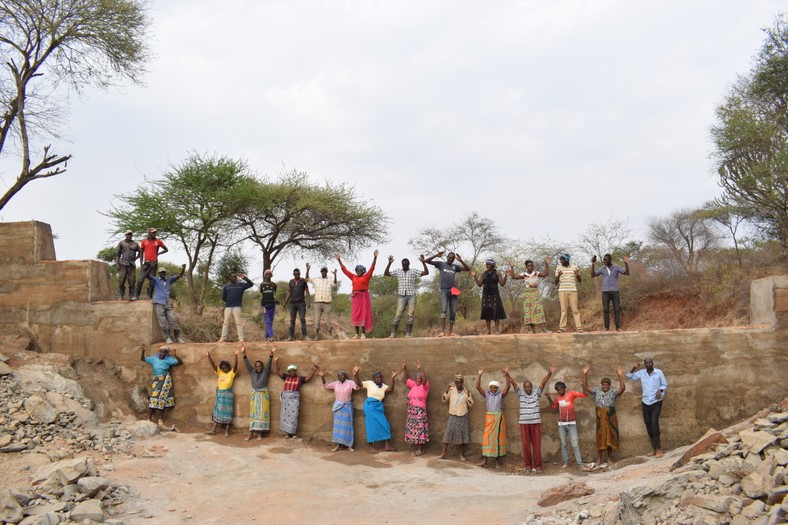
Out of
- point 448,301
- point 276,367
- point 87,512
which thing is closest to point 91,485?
point 87,512

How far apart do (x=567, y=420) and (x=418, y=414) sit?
2229mm

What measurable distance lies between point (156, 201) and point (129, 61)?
3.57 m

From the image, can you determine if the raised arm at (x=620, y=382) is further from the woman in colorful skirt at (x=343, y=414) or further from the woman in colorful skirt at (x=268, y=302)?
the woman in colorful skirt at (x=268, y=302)

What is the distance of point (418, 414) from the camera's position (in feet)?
32.8

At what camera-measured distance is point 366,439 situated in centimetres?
1045

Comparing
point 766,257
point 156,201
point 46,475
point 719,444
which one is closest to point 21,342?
point 46,475

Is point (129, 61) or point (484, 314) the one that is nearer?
point (484, 314)

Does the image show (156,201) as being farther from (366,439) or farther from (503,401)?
(503,401)

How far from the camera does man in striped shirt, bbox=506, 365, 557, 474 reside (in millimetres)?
9328

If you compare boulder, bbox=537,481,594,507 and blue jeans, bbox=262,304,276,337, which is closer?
boulder, bbox=537,481,594,507

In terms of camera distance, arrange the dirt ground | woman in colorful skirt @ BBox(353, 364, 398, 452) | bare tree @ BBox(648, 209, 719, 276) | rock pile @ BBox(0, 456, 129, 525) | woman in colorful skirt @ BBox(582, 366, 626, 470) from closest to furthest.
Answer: rock pile @ BBox(0, 456, 129, 525) < the dirt ground < woman in colorful skirt @ BBox(582, 366, 626, 470) < woman in colorful skirt @ BBox(353, 364, 398, 452) < bare tree @ BBox(648, 209, 719, 276)

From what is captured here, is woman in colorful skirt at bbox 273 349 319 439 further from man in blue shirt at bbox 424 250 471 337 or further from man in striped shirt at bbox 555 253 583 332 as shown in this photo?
man in striped shirt at bbox 555 253 583 332

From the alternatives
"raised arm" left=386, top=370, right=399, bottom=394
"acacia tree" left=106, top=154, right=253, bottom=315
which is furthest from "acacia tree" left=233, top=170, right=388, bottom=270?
"raised arm" left=386, top=370, right=399, bottom=394

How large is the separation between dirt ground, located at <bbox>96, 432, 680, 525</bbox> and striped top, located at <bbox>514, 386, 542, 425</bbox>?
75cm
